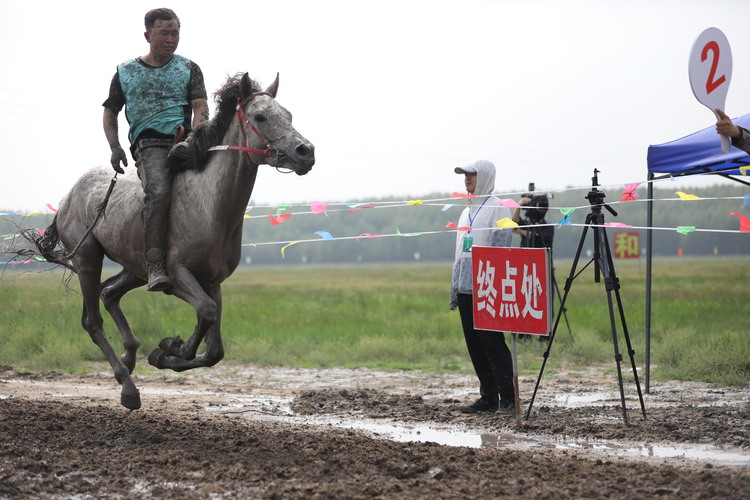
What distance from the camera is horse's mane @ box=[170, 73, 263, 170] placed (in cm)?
712

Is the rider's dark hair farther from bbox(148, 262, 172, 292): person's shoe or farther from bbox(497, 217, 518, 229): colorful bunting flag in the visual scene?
bbox(497, 217, 518, 229): colorful bunting flag

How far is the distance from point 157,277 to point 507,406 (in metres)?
3.48

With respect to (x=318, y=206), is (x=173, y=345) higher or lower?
lower

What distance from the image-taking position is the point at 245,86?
6.94 metres

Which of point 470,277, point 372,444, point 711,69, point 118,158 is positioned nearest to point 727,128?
point 711,69

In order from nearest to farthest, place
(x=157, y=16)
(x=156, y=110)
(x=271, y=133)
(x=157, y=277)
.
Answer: (x=271, y=133) < (x=157, y=277) < (x=157, y=16) < (x=156, y=110)

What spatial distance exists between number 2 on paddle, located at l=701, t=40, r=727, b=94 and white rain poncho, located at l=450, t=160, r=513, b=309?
2.11m

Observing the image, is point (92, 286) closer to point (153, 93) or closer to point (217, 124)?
point (153, 93)

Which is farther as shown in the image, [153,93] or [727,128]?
[153,93]

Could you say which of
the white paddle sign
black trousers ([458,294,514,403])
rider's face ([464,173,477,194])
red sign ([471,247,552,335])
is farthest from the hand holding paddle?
black trousers ([458,294,514,403])

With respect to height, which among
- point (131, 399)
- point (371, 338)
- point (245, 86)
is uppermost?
point (245, 86)

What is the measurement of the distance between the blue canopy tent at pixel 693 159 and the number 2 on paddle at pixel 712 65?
1.94 m

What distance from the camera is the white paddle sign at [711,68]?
680 centimetres

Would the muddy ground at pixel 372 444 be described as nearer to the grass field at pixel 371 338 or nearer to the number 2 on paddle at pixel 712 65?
the grass field at pixel 371 338
